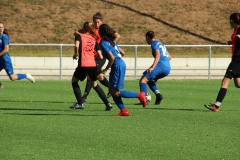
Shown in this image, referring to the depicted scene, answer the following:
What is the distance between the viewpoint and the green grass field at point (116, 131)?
7.91 meters

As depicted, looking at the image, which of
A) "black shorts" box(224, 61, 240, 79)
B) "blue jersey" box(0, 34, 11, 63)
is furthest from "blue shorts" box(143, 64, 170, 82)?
"blue jersey" box(0, 34, 11, 63)

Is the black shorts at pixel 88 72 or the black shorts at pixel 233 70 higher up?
the black shorts at pixel 233 70

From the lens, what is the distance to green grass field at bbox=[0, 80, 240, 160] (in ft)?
25.9

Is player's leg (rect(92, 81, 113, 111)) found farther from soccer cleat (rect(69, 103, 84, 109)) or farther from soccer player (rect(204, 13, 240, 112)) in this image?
soccer player (rect(204, 13, 240, 112))

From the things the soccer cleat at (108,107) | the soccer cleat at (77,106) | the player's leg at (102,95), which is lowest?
the soccer cleat at (77,106)

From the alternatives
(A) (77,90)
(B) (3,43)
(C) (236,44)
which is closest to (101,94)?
(A) (77,90)

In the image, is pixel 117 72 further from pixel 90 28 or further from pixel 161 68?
pixel 161 68

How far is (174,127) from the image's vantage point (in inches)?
405

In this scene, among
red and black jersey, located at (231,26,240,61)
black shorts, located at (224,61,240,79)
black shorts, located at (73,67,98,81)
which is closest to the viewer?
red and black jersey, located at (231,26,240,61)

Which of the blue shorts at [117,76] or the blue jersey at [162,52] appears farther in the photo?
the blue jersey at [162,52]

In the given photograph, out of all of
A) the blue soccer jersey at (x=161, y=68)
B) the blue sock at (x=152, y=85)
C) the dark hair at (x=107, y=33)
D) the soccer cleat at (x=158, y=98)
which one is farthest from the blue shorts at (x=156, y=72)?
the dark hair at (x=107, y=33)

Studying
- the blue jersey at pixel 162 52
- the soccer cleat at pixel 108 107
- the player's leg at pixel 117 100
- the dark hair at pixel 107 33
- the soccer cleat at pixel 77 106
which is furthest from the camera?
the blue jersey at pixel 162 52

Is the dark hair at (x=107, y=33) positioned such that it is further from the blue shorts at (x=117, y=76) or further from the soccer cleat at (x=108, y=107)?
the soccer cleat at (x=108, y=107)

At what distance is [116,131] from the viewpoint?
32.1 ft
